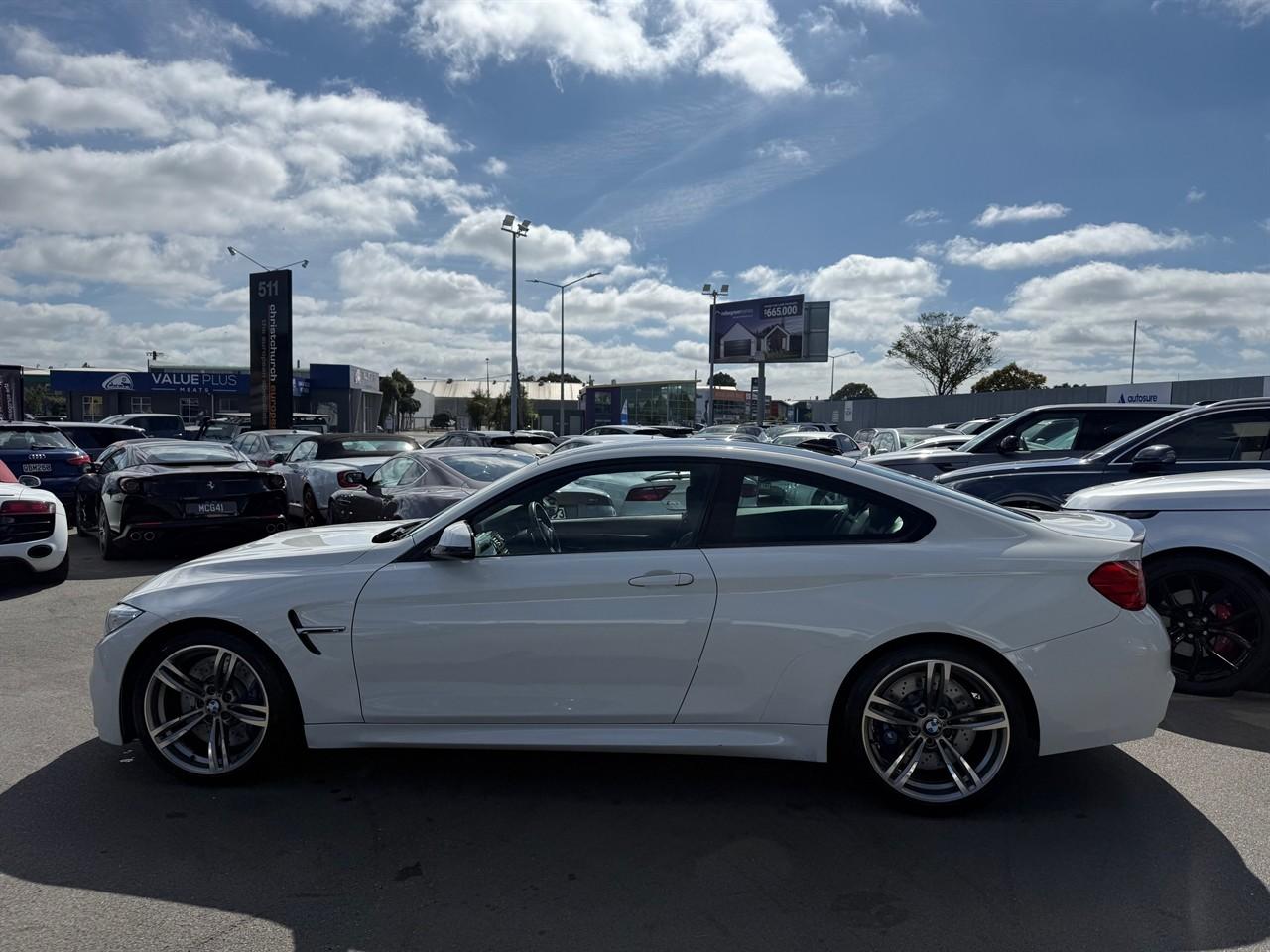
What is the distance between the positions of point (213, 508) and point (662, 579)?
7.98 metres

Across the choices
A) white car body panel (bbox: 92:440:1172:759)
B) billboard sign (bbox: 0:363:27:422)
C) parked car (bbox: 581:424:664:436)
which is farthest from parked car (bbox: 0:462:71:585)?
billboard sign (bbox: 0:363:27:422)

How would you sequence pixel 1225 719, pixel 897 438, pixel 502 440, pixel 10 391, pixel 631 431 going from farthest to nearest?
pixel 10 391 → pixel 631 431 → pixel 897 438 → pixel 502 440 → pixel 1225 719

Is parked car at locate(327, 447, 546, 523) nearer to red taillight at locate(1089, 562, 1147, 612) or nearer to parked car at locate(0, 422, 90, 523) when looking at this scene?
red taillight at locate(1089, 562, 1147, 612)

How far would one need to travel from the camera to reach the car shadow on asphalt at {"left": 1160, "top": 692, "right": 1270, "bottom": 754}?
4.70m

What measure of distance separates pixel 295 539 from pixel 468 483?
4417 millimetres

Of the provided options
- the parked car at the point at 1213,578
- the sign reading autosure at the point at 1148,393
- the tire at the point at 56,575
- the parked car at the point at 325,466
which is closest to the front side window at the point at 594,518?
the parked car at the point at 1213,578

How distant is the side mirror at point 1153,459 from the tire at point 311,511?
32.0ft

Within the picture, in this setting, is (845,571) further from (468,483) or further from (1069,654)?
(468,483)

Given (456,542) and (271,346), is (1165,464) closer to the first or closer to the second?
(456,542)

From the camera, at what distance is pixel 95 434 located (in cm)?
1864

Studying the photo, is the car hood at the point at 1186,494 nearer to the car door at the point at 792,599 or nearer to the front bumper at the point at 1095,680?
the front bumper at the point at 1095,680

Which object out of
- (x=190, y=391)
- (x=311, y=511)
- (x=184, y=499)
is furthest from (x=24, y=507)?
(x=190, y=391)

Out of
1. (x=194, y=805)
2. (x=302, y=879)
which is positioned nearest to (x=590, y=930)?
(x=302, y=879)

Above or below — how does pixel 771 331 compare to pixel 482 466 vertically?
above
